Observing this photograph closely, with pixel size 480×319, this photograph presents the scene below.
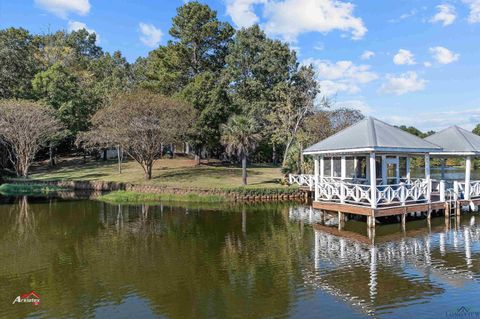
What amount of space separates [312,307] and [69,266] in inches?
365

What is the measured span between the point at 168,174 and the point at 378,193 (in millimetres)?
26352

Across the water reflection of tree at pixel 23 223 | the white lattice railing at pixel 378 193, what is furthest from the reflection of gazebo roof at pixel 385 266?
the water reflection of tree at pixel 23 223

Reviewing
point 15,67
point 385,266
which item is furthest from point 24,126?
point 385,266

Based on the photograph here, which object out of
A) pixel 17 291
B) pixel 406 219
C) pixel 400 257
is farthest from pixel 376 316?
pixel 406 219

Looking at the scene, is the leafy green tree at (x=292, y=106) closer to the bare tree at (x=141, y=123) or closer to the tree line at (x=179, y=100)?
the tree line at (x=179, y=100)

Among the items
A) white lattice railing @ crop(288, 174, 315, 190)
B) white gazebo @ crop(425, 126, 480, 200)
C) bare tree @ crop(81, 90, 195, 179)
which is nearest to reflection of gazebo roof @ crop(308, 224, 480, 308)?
white gazebo @ crop(425, 126, 480, 200)

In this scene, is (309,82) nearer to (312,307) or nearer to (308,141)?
(308,141)

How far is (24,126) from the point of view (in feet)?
140

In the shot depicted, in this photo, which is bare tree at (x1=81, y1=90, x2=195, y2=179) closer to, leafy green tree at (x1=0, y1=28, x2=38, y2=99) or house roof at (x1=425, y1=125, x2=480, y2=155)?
leafy green tree at (x1=0, y1=28, x2=38, y2=99)

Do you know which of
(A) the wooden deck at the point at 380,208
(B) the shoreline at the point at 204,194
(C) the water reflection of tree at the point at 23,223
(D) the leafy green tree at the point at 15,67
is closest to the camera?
(C) the water reflection of tree at the point at 23,223

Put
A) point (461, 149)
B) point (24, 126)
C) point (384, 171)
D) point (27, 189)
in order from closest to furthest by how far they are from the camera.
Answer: point (384, 171) → point (461, 149) → point (27, 189) → point (24, 126)

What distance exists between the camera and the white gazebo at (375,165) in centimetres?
2141

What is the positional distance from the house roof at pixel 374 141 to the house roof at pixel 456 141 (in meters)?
3.13

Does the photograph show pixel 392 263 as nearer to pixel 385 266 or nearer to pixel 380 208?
pixel 385 266
